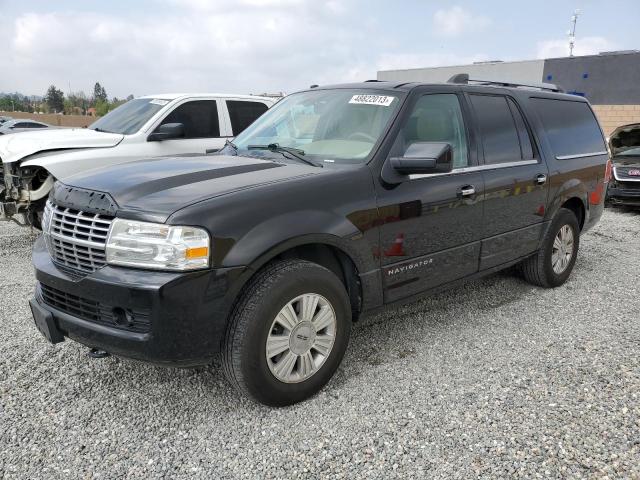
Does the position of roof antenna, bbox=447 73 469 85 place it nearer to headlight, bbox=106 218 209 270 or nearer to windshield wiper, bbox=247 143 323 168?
windshield wiper, bbox=247 143 323 168

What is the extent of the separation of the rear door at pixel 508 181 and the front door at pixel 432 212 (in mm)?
169

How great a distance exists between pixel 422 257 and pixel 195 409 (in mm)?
1725

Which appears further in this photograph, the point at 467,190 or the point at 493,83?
the point at 493,83

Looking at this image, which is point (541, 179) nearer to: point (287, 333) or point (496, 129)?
point (496, 129)

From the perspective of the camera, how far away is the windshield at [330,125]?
3451 millimetres

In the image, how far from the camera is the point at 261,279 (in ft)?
8.95

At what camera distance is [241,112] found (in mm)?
7539

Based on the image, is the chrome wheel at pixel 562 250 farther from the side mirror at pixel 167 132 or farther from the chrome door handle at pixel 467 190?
the side mirror at pixel 167 132

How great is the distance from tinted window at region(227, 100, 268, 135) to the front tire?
16.2 ft

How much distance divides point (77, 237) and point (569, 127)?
452 cm

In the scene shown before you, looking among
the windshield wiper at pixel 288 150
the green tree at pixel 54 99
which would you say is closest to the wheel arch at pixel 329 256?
the windshield wiper at pixel 288 150

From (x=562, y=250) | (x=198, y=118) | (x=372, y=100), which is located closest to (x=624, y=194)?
(x=562, y=250)

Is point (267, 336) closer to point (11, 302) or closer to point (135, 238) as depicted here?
point (135, 238)

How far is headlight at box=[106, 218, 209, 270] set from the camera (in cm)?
249
